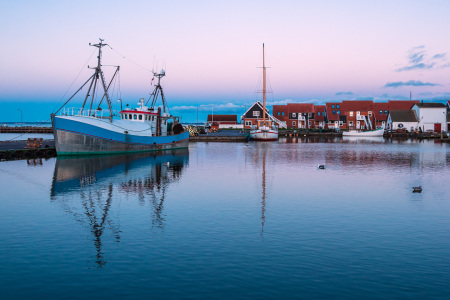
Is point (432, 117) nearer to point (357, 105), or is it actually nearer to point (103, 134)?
point (357, 105)

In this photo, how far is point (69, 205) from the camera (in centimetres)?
1908

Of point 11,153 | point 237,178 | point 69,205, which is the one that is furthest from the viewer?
point 11,153

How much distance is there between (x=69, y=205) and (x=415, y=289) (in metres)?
15.4

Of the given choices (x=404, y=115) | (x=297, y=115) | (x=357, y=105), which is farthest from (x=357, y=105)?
(x=297, y=115)

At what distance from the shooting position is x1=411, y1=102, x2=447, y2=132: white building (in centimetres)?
10800

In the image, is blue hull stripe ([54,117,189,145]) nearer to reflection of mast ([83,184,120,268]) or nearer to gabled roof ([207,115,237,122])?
reflection of mast ([83,184,120,268])

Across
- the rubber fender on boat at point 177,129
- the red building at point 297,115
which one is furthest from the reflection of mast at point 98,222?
the red building at point 297,115

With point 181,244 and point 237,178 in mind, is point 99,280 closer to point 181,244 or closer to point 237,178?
point 181,244

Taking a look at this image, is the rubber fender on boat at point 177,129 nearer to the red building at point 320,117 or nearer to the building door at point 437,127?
the red building at point 320,117

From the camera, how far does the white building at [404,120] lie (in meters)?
111

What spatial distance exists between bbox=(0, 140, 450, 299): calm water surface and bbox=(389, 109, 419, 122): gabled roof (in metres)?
92.4

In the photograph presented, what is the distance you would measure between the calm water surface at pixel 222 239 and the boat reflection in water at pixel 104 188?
0.11m

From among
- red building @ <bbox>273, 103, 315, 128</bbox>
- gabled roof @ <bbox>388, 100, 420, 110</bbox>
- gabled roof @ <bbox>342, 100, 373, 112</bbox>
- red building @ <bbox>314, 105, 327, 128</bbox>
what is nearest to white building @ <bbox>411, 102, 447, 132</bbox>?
gabled roof @ <bbox>388, 100, 420, 110</bbox>

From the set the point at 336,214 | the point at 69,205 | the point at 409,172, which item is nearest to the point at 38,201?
the point at 69,205
